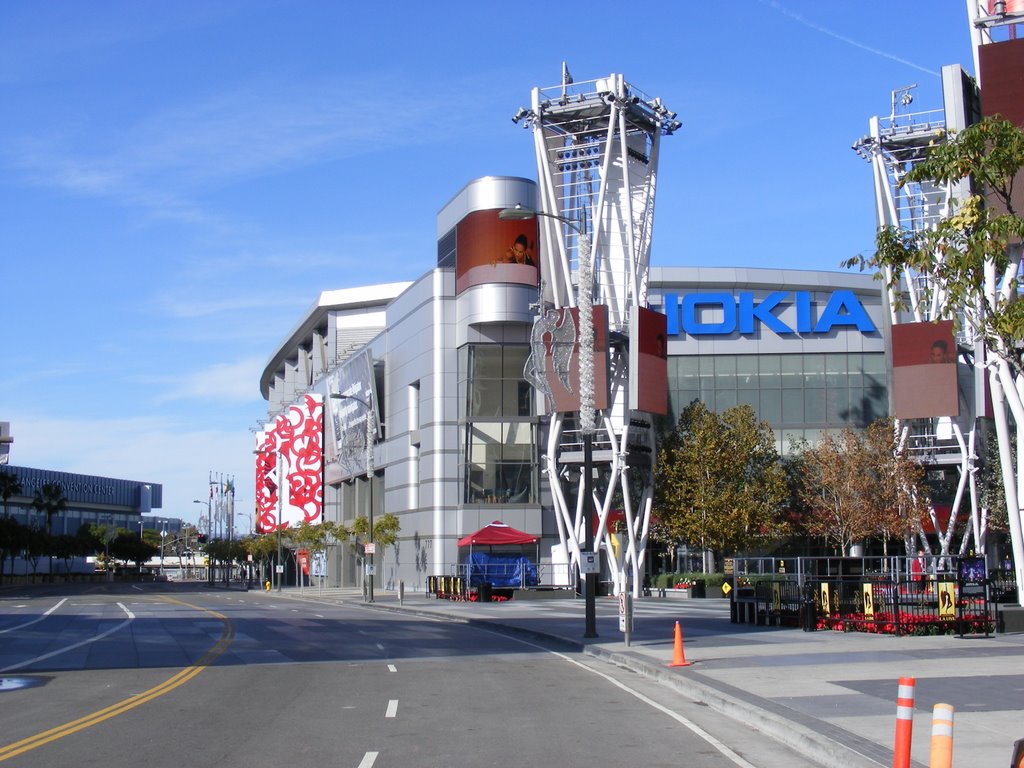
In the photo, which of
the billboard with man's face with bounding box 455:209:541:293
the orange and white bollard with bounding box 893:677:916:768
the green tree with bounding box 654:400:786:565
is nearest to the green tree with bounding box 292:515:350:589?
the billboard with man's face with bounding box 455:209:541:293

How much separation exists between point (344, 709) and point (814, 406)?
61.8 m

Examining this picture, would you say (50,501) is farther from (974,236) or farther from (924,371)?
(974,236)

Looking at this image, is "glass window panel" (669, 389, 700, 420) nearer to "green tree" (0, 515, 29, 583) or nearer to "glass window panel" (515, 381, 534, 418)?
"glass window panel" (515, 381, 534, 418)

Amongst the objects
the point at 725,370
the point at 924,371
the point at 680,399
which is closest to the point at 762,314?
the point at 725,370

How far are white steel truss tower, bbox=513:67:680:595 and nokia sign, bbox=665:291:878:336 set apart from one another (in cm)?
1748

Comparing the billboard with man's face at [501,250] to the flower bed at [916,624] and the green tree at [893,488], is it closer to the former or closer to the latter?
the green tree at [893,488]

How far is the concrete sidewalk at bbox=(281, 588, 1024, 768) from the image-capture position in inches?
472

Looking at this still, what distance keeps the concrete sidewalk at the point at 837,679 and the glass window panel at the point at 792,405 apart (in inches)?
1626

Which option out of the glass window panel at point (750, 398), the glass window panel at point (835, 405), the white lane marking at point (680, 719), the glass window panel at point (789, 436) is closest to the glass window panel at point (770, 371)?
the glass window panel at point (750, 398)

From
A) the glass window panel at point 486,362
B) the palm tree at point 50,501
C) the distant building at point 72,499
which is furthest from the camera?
the distant building at point 72,499

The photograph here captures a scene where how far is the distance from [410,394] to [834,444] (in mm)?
25780

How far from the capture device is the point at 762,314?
2936 inches

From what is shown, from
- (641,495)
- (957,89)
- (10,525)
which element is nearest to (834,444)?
(641,495)

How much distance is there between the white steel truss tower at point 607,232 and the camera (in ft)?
181
